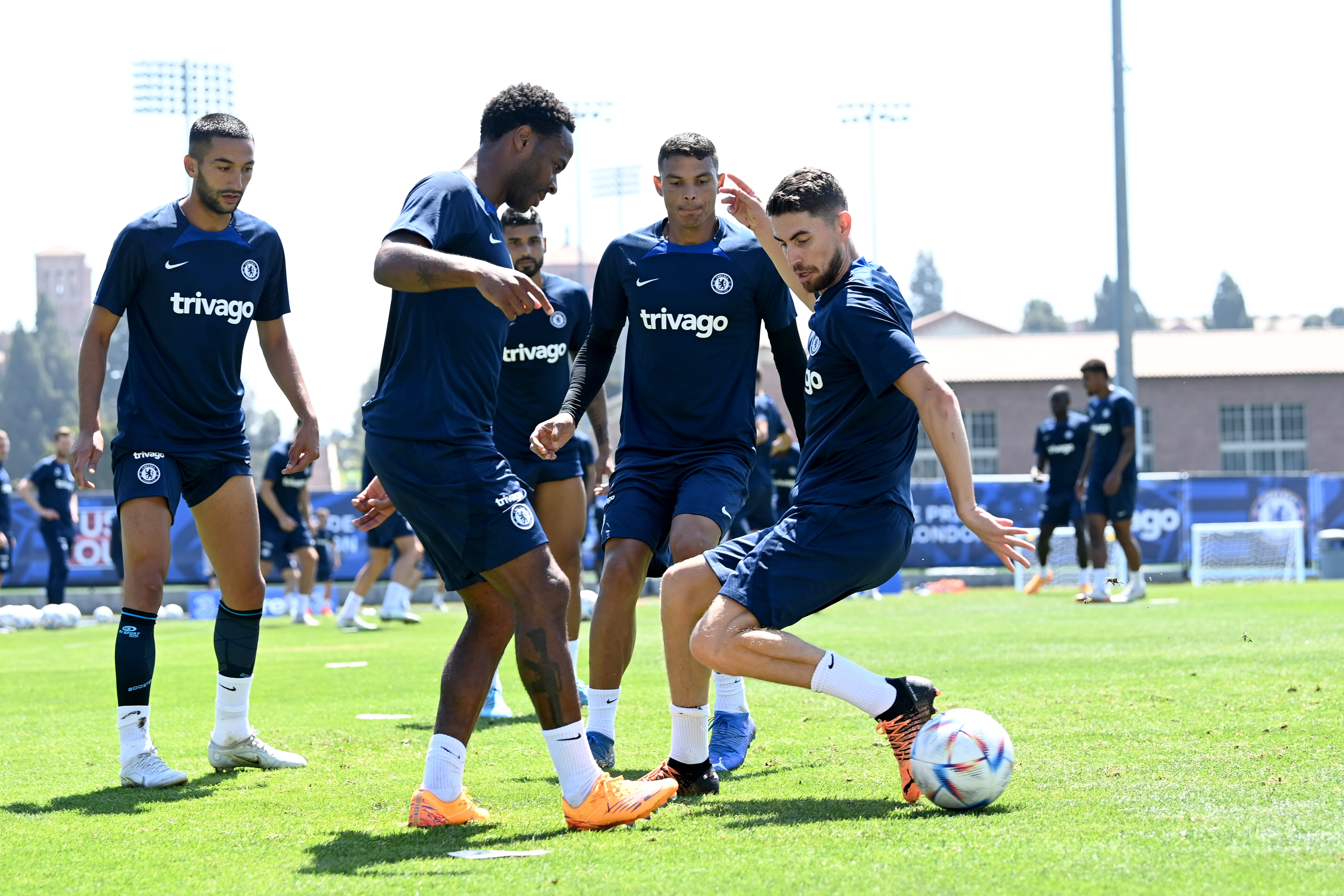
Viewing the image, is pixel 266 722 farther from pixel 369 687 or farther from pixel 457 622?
pixel 457 622

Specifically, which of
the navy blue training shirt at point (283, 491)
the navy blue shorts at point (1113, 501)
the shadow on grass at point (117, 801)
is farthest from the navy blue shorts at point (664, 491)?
the navy blue shorts at point (1113, 501)

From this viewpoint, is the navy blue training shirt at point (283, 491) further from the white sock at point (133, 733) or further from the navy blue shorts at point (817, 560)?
the navy blue shorts at point (817, 560)

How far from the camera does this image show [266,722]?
7.60 meters

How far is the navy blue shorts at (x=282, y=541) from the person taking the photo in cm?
1698

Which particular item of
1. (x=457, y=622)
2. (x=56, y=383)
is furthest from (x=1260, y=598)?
(x=56, y=383)

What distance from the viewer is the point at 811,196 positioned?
15.5ft

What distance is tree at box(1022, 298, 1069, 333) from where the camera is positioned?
177 m

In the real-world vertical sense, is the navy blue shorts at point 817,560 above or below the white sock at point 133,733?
above

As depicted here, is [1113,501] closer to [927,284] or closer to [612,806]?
[612,806]

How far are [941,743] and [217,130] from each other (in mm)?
3895

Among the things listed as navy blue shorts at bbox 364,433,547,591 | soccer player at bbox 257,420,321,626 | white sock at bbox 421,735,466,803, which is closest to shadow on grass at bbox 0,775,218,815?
white sock at bbox 421,735,466,803

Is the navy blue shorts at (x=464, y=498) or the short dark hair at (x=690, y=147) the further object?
the short dark hair at (x=690, y=147)

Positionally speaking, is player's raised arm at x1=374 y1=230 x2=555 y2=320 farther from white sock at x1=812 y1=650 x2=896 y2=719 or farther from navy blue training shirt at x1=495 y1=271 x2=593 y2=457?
navy blue training shirt at x1=495 y1=271 x2=593 y2=457

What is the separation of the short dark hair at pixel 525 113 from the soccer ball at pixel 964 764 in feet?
7.71
